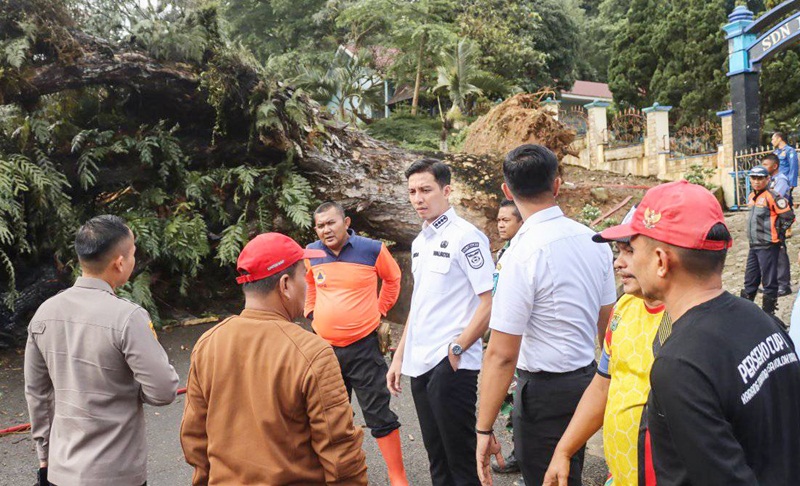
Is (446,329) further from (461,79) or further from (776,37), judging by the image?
(461,79)

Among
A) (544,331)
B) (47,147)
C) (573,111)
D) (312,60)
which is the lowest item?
(544,331)

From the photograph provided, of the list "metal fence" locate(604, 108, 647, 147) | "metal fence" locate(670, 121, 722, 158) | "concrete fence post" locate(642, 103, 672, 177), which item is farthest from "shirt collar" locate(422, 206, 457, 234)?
"metal fence" locate(604, 108, 647, 147)

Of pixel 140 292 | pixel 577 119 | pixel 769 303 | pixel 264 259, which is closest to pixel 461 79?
pixel 577 119

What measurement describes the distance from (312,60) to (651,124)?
1350 cm

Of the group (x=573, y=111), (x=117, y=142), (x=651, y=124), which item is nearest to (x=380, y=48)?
(x=573, y=111)

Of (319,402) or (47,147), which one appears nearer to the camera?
(319,402)

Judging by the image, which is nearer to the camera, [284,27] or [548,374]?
[548,374]

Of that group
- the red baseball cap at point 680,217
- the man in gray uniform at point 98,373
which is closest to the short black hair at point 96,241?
the man in gray uniform at point 98,373

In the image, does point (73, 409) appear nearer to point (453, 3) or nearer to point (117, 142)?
point (117, 142)

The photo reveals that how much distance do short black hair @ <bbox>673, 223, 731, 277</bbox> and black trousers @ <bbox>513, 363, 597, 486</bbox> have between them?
114cm

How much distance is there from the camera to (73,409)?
2773 mm

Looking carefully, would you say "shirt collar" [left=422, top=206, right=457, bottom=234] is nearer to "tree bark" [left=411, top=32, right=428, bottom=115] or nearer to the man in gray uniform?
the man in gray uniform

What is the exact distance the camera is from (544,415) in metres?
2.65

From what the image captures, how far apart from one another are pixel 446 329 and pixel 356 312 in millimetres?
1165
